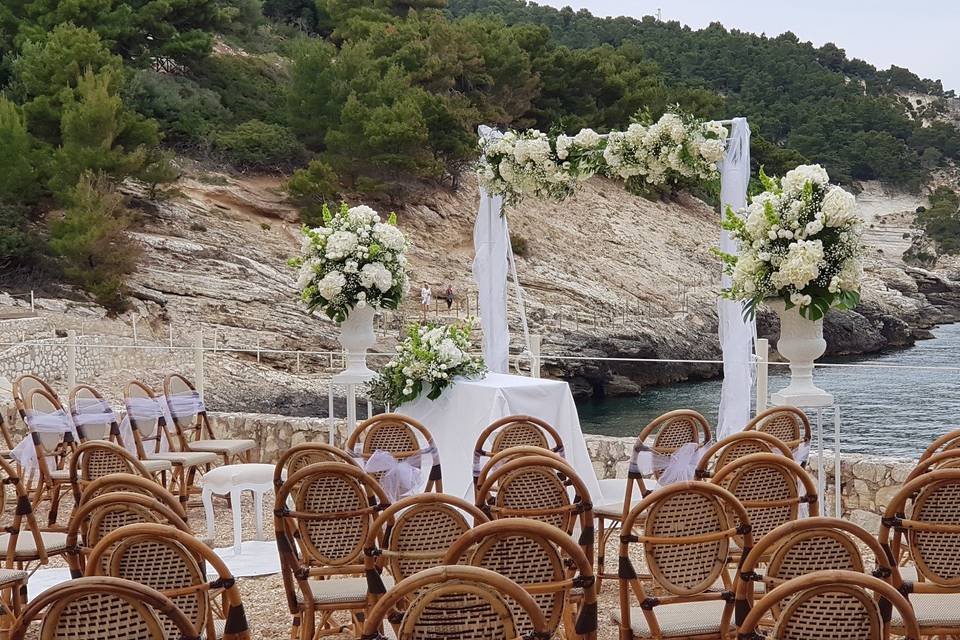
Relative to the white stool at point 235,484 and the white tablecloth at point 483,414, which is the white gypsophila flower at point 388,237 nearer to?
the white tablecloth at point 483,414

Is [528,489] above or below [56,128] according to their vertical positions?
below

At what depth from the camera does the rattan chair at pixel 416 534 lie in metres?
3.19

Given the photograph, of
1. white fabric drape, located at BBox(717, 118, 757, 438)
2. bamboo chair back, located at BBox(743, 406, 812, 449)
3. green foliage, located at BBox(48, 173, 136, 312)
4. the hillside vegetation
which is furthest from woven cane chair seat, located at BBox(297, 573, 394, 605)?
green foliage, located at BBox(48, 173, 136, 312)

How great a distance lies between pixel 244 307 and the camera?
94.2ft

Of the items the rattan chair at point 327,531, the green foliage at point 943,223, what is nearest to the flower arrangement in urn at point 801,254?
the rattan chair at point 327,531

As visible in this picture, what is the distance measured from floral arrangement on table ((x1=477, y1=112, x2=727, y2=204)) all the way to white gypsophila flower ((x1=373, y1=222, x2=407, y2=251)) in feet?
4.57

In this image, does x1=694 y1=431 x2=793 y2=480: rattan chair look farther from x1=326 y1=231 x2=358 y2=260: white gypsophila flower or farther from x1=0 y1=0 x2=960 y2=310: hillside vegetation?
x1=0 y1=0 x2=960 y2=310: hillside vegetation

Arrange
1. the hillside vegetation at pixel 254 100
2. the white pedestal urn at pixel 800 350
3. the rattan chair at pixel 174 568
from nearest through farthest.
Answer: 1. the rattan chair at pixel 174 568
2. the white pedestal urn at pixel 800 350
3. the hillside vegetation at pixel 254 100

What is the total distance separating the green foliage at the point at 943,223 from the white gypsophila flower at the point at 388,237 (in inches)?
2351

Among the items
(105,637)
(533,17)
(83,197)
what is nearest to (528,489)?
(105,637)

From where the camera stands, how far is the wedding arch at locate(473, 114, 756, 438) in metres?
7.29

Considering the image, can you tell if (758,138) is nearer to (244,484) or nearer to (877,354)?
(877,354)

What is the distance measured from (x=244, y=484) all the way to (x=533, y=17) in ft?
200

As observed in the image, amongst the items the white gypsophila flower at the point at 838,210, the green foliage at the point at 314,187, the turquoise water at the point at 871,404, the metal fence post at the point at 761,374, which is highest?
the green foliage at the point at 314,187
